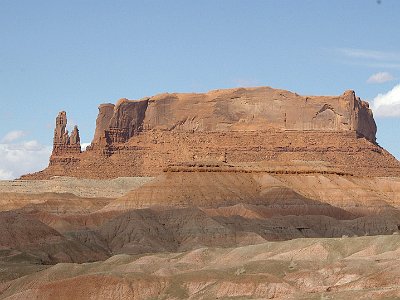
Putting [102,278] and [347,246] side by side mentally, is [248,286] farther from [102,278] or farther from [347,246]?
[347,246]

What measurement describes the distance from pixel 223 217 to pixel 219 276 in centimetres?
6502

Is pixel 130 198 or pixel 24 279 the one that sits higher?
pixel 130 198

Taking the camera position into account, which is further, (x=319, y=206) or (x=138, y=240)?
(x=319, y=206)

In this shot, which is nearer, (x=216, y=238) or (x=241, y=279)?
(x=241, y=279)

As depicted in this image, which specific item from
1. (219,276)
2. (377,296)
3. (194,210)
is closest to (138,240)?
(194,210)

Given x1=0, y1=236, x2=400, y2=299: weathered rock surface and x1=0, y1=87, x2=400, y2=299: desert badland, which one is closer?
x1=0, y1=236, x2=400, y2=299: weathered rock surface

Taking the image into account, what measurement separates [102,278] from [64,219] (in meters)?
69.1

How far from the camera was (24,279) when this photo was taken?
93312mm

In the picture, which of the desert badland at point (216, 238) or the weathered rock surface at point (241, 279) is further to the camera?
the desert badland at point (216, 238)

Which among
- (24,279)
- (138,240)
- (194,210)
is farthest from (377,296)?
(194,210)

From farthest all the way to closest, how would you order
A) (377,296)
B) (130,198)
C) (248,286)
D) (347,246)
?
(130,198)
(347,246)
(248,286)
(377,296)

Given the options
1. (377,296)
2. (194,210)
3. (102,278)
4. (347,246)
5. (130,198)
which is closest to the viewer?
(377,296)

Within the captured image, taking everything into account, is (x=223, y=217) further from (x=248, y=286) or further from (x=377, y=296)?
(x=377, y=296)

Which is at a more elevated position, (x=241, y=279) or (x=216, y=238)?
(x=216, y=238)
